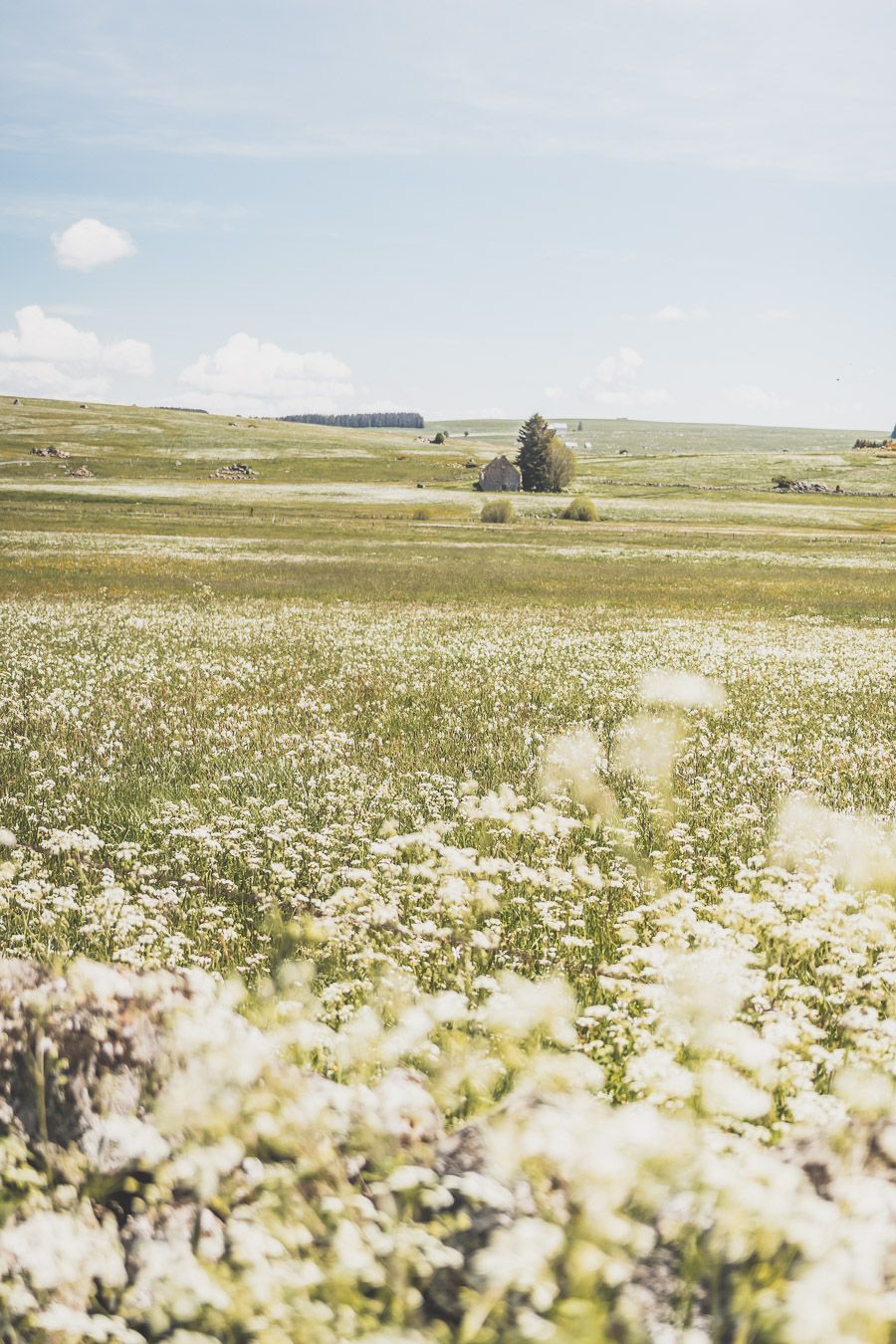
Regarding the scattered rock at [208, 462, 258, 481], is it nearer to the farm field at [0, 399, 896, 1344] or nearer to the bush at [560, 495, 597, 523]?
the bush at [560, 495, 597, 523]

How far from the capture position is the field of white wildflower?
2.86 m

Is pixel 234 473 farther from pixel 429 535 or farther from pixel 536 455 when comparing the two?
pixel 429 535

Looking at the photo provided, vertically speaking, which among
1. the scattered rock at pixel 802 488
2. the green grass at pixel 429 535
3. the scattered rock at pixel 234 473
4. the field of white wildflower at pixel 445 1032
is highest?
the scattered rock at pixel 802 488

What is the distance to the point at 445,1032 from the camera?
15.2 ft

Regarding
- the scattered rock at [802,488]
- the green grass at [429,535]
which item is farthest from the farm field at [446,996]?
the scattered rock at [802,488]

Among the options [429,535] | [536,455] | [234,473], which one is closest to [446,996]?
[429,535]

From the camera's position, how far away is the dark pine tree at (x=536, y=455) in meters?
130

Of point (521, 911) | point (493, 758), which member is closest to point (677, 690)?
point (493, 758)

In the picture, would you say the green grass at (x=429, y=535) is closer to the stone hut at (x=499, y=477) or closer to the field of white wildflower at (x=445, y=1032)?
the stone hut at (x=499, y=477)

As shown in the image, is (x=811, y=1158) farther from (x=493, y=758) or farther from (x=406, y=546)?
(x=406, y=546)

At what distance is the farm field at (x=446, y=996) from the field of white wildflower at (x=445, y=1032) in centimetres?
2

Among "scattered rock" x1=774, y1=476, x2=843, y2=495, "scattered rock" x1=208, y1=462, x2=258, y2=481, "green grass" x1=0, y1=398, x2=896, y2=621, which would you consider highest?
"scattered rock" x1=774, y1=476, x2=843, y2=495

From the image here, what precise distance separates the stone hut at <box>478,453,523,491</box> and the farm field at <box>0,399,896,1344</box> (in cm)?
11198

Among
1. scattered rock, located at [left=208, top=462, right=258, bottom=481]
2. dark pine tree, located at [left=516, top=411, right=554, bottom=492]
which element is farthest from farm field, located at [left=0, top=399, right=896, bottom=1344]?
scattered rock, located at [left=208, top=462, right=258, bottom=481]
